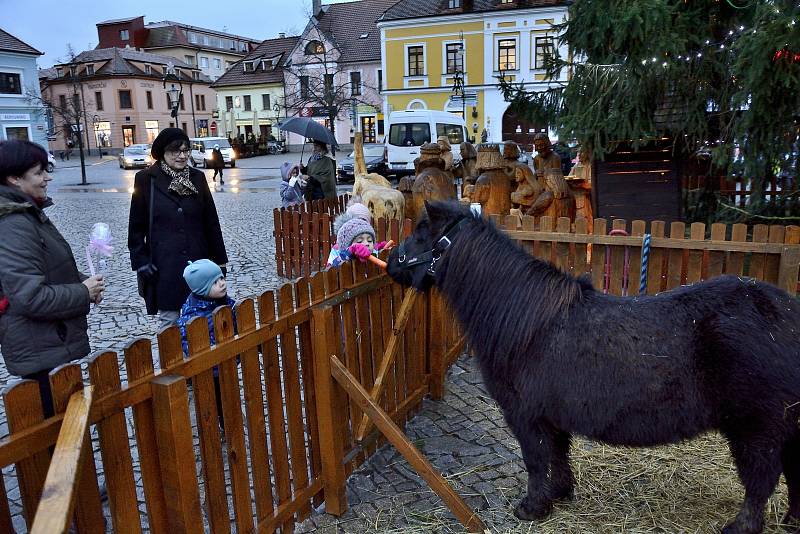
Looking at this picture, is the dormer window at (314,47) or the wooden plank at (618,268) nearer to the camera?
the wooden plank at (618,268)

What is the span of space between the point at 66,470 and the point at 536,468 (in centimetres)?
227

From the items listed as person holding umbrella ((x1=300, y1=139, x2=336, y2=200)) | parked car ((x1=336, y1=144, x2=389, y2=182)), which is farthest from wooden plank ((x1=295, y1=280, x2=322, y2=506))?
parked car ((x1=336, y1=144, x2=389, y2=182))

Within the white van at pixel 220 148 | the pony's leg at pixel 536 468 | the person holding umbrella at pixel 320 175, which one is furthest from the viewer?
the white van at pixel 220 148

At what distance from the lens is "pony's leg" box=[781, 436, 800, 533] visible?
2.87 metres

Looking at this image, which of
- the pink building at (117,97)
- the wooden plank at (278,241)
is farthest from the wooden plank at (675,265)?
the pink building at (117,97)

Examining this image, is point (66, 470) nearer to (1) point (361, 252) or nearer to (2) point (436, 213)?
(2) point (436, 213)

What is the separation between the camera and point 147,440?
→ 91.4 inches

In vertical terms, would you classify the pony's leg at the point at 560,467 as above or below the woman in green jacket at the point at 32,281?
below

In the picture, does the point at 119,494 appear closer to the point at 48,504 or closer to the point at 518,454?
the point at 48,504

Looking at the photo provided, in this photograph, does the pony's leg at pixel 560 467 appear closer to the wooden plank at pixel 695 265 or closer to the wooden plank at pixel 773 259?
the wooden plank at pixel 695 265

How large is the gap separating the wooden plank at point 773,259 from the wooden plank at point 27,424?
15.3 feet

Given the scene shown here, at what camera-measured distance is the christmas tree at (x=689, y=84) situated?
5094 millimetres

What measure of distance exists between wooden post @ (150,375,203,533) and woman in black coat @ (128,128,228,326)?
216cm

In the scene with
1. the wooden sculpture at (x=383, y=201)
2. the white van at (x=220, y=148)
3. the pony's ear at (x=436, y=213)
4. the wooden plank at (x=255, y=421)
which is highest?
the white van at (x=220, y=148)
